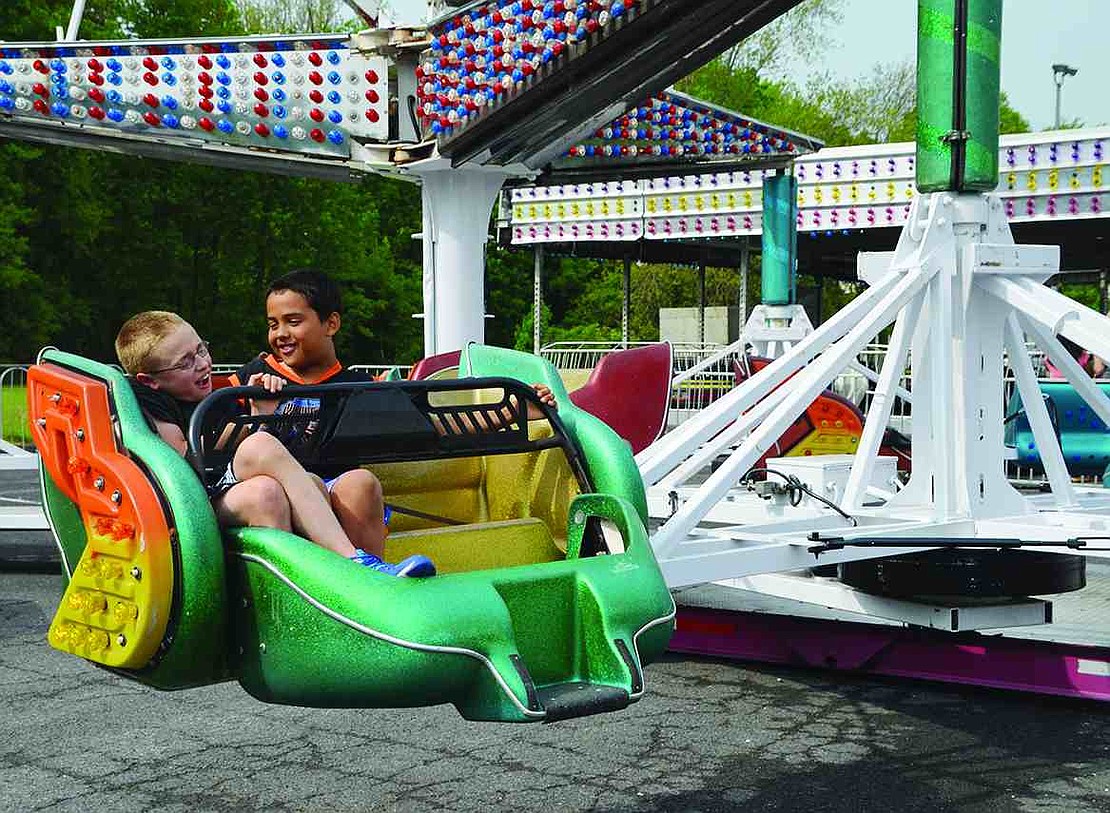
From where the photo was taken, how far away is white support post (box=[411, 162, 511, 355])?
977cm

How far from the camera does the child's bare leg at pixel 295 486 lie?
127 inches

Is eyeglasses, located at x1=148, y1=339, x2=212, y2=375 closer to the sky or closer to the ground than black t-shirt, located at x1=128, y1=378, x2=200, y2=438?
closer to the sky

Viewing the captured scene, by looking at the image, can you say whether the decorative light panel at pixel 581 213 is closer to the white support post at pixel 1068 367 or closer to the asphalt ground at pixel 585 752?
the white support post at pixel 1068 367

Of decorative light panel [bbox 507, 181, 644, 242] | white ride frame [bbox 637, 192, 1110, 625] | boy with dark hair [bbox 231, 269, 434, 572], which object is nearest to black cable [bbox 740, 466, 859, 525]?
white ride frame [bbox 637, 192, 1110, 625]

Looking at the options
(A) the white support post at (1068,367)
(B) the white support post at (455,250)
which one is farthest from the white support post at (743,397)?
(B) the white support post at (455,250)

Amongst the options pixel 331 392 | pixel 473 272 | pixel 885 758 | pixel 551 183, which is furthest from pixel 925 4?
A: pixel 551 183

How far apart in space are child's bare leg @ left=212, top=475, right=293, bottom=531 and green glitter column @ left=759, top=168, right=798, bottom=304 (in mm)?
9377

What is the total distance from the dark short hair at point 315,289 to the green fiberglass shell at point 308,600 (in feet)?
1.41

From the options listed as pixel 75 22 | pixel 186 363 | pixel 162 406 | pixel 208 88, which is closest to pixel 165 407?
pixel 162 406

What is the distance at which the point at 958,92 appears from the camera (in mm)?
5637

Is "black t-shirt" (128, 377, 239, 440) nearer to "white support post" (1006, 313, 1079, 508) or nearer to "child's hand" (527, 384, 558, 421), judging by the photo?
"child's hand" (527, 384, 558, 421)

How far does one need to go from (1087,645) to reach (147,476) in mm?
3623

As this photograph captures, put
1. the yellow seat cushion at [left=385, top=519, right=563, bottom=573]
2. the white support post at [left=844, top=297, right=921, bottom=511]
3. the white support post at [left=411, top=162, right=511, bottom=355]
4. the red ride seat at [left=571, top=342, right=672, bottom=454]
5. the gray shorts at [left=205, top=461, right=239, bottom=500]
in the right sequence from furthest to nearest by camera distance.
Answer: the white support post at [left=411, top=162, right=511, bottom=355], the red ride seat at [left=571, top=342, right=672, bottom=454], the white support post at [left=844, top=297, right=921, bottom=511], the yellow seat cushion at [left=385, top=519, right=563, bottom=573], the gray shorts at [left=205, top=461, right=239, bottom=500]

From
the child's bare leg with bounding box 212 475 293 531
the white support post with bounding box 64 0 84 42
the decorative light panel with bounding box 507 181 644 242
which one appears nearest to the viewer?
the child's bare leg with bounding box 212 475 293 531
